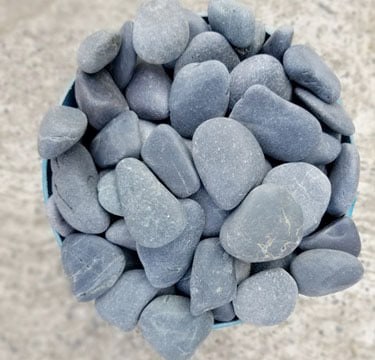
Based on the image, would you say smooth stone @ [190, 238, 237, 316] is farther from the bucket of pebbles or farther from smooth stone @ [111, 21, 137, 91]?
smooth stone @ [111, 21, 137, 91]

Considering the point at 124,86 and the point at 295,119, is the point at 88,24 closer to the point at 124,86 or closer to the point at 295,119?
the point at 124,86

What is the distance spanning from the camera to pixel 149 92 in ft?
1.41

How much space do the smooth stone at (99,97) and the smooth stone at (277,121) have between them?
0.32 feet

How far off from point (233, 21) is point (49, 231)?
35 cm

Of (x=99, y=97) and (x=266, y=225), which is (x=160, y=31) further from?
(x=266, y=225)

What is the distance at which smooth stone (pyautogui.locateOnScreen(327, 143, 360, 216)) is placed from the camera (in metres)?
0.43

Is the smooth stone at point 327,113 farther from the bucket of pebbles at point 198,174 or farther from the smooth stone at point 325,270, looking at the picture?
the smooth stone at point 325,270

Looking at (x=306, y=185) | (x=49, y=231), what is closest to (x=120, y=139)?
(x=306, y=185)

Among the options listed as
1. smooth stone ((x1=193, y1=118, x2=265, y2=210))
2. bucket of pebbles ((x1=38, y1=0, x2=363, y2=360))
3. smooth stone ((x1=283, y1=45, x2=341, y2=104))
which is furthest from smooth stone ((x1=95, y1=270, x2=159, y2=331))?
smooth stone ((x1=283, y1=45, x2=341, y2=104))

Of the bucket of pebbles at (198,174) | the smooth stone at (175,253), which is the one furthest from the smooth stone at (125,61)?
the smooth stone at (175,253)

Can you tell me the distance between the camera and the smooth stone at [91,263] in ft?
1.40

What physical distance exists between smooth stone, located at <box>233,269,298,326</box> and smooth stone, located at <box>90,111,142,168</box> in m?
0.14

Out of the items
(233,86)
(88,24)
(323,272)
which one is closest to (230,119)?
(233,86)

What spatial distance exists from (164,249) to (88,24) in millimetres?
336
